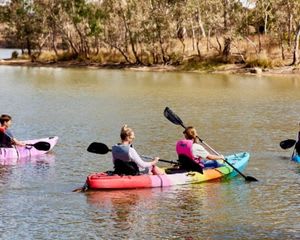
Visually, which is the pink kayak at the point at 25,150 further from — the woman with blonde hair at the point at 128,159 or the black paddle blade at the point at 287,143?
the black paddle blade at the point at 287,143

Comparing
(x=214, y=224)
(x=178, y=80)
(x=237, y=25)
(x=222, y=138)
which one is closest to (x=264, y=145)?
(x=222, y=138)

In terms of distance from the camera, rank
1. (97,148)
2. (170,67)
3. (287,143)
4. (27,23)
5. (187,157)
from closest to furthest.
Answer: (187,157) → (97,148) → (287,143) → (170,67) → (27,23)

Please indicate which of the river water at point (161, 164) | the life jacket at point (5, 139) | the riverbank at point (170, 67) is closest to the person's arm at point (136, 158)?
the river water at point (161, 164)

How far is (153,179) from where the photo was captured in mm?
12680

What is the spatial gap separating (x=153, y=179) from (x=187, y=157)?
88 cm

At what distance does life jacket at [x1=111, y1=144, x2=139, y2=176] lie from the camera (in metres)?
12.1

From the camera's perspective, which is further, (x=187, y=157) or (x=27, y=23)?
(x=27, y=23)

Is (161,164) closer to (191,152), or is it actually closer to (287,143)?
(191,152)

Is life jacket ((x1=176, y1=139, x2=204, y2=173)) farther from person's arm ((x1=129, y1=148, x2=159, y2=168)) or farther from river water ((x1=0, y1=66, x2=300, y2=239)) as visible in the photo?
person's arm ((x1=129, y1=148, x2=159, y2=168))

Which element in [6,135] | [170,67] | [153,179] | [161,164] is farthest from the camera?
[170,67]

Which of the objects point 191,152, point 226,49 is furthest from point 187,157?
point 226,49

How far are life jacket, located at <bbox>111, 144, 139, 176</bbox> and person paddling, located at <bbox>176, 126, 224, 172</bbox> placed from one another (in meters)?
1.01

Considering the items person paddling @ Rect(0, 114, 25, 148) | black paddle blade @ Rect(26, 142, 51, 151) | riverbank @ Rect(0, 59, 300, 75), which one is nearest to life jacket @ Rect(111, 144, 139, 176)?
black paddle blade @ Rect(26, 142, 51, 151)

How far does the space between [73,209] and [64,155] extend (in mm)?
5251
